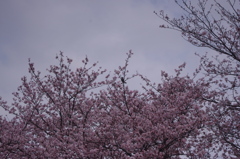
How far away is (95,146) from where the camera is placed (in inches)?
276

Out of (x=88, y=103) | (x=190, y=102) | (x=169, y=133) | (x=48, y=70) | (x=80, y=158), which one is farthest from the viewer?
(x=48, y=70)

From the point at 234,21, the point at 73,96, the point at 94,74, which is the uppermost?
the point at 94,74

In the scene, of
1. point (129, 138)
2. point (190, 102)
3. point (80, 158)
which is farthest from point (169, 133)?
point (80, 158)

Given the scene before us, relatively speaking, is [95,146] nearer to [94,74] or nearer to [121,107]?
[121,107]

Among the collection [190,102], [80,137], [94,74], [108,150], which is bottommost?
[108,150]

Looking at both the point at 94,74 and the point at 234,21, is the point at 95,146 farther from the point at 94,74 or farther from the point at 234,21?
the point at 234,21

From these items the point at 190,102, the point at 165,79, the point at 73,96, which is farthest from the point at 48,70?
the point at 190,102

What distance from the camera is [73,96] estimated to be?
34.5 feet

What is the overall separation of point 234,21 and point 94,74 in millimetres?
7042

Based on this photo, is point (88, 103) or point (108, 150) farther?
point (88, 103)

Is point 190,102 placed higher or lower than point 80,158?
higher

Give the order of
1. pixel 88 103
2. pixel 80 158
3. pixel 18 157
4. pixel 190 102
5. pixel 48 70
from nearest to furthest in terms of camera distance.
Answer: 1. pixel 80 158
2. pixel 190 102
3. pixel 18 157
4. pixel 88 103
5. pixel 48 70

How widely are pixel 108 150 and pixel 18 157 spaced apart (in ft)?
15.9

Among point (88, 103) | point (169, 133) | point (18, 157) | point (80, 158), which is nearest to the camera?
point (169, 133)
